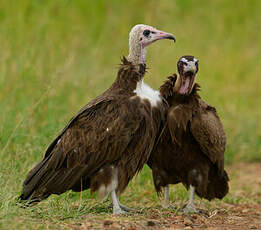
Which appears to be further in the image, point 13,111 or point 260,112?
point 260,112

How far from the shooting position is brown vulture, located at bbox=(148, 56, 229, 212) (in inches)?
211

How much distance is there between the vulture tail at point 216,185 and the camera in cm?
585

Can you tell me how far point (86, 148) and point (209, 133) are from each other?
3.36ft

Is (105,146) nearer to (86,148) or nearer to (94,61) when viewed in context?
(86,148)

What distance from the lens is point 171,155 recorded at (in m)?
Result: 5.51

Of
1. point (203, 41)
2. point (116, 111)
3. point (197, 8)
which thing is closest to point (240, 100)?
point (203, 41)

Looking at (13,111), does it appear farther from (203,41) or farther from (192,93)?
(203,41)

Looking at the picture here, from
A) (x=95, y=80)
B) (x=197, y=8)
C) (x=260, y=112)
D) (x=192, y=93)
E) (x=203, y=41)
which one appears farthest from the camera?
(x=197, y=8)

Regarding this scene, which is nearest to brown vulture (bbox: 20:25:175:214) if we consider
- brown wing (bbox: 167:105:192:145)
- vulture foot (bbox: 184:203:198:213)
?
brown wing (bbox: 167:105:192:145)

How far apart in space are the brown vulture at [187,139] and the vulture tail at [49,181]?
81cm

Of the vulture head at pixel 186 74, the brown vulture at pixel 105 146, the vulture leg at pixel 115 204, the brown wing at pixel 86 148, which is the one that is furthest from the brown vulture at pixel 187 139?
the vulture leg at pixel 115 204

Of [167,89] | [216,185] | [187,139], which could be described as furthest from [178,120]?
[216,185]

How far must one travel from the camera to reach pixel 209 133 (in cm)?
535

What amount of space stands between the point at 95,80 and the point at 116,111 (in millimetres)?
3035
